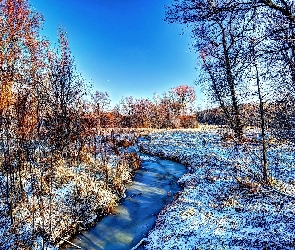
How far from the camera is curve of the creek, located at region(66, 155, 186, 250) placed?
27.6 feet

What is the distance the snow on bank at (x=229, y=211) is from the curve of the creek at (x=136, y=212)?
661mm

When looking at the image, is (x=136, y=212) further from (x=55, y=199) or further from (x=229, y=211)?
(x=229, y=211)

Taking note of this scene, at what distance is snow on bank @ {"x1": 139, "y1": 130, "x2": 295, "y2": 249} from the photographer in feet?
22.8

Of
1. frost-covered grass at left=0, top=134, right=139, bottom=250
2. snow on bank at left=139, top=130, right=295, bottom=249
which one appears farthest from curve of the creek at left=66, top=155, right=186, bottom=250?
snow on bank at left=139, top=130, right=295, bottom=249

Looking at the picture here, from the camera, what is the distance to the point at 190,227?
27.0 ft

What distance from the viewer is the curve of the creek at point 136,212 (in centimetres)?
842

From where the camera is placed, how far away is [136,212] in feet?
34.3

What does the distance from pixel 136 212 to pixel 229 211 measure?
3.78 m

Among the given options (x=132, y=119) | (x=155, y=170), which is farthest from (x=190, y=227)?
(x=132, y=119)

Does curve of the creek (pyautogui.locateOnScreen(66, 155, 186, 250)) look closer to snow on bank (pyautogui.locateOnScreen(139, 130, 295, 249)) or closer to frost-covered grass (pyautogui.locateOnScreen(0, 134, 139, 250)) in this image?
frost-covered grass (pyautogui.locateOnScreen(0, 134, 139, 250))

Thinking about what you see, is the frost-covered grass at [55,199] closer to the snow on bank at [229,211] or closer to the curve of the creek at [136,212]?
the curve of the creek at [136,212]

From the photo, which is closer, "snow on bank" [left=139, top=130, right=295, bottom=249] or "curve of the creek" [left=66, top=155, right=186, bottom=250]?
"snow on bank" [left=139, top=130, right=295, bottom=249]

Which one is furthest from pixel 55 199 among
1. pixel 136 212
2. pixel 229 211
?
pixel 229 211

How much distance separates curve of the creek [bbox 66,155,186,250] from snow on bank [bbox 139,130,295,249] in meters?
0.66
